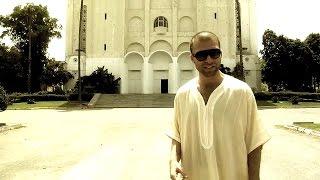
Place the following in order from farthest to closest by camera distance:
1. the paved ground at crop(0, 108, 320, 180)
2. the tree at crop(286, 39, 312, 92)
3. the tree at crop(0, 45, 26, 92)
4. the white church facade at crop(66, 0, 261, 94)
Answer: the white church facade at crop(66, 0, 261, 94)
the tree at crop(0, 45, 26, 92)
the tree at crop(286, 39, 312, 92)
the paved ground at crop(0, 108, 320, 180)

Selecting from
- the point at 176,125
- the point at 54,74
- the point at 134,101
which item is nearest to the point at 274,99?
the point at 134,101

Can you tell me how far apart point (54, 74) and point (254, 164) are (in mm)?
54642

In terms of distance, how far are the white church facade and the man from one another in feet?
167

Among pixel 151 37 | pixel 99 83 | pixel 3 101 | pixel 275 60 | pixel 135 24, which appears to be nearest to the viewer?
pixel 3 101

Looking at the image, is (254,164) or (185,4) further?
(185,4)

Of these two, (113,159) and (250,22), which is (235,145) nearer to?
(113,159)

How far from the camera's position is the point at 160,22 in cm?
5578

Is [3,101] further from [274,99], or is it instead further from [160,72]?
[160,72]

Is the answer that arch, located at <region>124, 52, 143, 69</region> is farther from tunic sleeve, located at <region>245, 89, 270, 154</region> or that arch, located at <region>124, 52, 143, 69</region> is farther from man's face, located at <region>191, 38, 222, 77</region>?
tunic sleeve, located at <region>245, 89, 270, 154</region>

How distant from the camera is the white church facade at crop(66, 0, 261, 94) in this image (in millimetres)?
54406

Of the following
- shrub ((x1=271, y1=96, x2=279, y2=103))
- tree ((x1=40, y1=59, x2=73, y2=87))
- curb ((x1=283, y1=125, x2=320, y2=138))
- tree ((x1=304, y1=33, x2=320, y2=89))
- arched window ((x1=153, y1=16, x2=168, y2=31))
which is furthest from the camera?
arched window ((x1=153, y1=16, x2=168, y2=31))

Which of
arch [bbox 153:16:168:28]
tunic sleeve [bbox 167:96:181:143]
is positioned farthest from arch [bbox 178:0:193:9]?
tunic sleeve [bbox 167:96:181:143]

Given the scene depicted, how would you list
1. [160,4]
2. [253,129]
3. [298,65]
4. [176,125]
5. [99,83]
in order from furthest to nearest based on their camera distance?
[160,4]
[298,65]
[99,83]
[176,125]
[253,129]

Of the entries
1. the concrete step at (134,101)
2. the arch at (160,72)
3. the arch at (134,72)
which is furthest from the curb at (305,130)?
the arch at (134,72)
